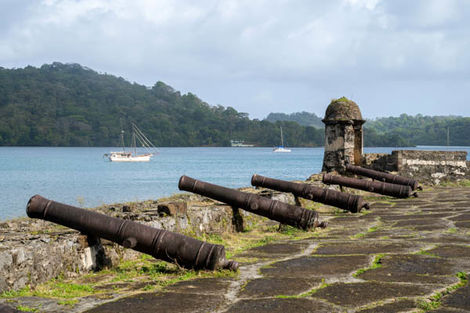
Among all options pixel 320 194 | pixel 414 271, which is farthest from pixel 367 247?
pixel 320 194

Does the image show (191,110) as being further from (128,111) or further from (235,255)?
(235,255)

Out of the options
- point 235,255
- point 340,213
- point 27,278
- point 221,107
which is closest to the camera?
point 27,278

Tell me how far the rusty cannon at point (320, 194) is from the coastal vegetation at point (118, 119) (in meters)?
113

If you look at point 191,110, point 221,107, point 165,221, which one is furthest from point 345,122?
point 221,107

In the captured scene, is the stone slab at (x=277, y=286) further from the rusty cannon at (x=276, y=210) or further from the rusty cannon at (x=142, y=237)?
the rusty cannon at (x=276, y=210)

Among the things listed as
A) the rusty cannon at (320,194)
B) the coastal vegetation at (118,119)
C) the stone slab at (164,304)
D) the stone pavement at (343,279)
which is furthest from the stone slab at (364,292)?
the coastal vegetation at (118,119)

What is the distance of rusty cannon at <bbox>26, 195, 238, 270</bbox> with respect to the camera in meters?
4.88

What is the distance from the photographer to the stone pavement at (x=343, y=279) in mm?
3732

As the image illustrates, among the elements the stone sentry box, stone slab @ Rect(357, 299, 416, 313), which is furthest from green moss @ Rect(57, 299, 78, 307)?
the stone sentry box

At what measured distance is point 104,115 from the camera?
438ft

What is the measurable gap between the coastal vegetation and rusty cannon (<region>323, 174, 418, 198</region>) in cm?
11149

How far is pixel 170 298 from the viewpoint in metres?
4.03

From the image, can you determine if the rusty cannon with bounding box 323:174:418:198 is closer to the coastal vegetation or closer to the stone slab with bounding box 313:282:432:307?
the stone slab with bounding box 313:282:432:307

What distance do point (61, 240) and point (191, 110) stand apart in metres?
148
